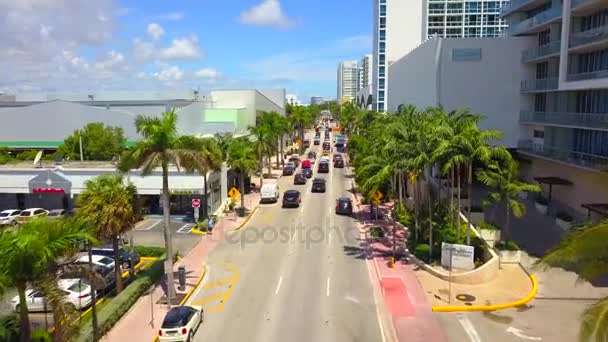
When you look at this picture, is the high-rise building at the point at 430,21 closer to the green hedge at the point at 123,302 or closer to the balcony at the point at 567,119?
the balcony at the point at 567,119

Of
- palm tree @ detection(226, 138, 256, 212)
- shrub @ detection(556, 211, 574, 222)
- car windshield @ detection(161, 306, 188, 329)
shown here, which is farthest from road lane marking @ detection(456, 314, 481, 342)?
palm tree @ detection(226, 138, 256, 212)

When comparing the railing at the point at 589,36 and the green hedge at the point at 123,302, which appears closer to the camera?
the green hedge at the point at 123,302

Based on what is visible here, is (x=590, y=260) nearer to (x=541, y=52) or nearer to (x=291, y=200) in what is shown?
(x=291, y=200)

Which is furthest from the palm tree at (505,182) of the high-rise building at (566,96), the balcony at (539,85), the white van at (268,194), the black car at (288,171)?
the black car at (288,171)

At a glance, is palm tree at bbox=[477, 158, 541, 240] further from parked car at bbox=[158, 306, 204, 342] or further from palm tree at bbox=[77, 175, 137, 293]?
palm tree at bbox=[77, 175, 137, 293]

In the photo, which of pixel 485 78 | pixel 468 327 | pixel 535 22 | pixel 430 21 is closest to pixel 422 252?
pixel 468 327
